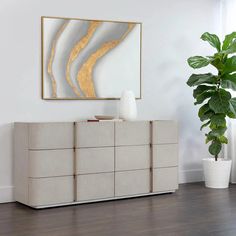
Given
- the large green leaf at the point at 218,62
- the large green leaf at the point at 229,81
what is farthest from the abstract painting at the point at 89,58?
the large green leaf at the point at 229,81

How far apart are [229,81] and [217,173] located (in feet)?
3.48

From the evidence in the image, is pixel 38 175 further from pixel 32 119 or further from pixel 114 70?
pixel 114 70

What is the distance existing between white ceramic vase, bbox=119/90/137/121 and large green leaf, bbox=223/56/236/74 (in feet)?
3.60

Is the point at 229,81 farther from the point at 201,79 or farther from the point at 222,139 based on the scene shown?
the point at 222,139

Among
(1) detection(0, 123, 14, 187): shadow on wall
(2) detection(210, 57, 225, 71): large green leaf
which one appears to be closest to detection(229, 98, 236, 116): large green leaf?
(2) detection(210, 57, 225, 71): large green leaf

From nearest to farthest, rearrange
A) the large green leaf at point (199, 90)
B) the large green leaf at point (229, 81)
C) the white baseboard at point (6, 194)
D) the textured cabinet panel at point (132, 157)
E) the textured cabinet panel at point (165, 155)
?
the white baseboard at point (6, 194), the textured cabinet panel at point (132, 157), the textured cabinet panel at point (165, 155), the large green leaf at point (229, 81), the large green leaf at point (199, 90)

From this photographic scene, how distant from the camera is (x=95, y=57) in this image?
5.66 metres

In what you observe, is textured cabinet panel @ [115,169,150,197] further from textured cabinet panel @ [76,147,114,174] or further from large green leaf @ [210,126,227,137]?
large green leaf @ [210,126,227,137]

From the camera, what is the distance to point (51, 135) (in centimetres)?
488

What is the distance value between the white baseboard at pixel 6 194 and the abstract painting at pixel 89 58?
3.25 ft

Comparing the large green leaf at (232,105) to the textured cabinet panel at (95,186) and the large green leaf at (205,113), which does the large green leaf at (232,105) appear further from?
the textured cabinet panel at (95,186)

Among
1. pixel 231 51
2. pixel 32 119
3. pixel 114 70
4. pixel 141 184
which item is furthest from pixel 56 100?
pixel 231 51

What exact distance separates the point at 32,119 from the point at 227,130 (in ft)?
8.07

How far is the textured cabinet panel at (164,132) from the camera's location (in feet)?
18.1
